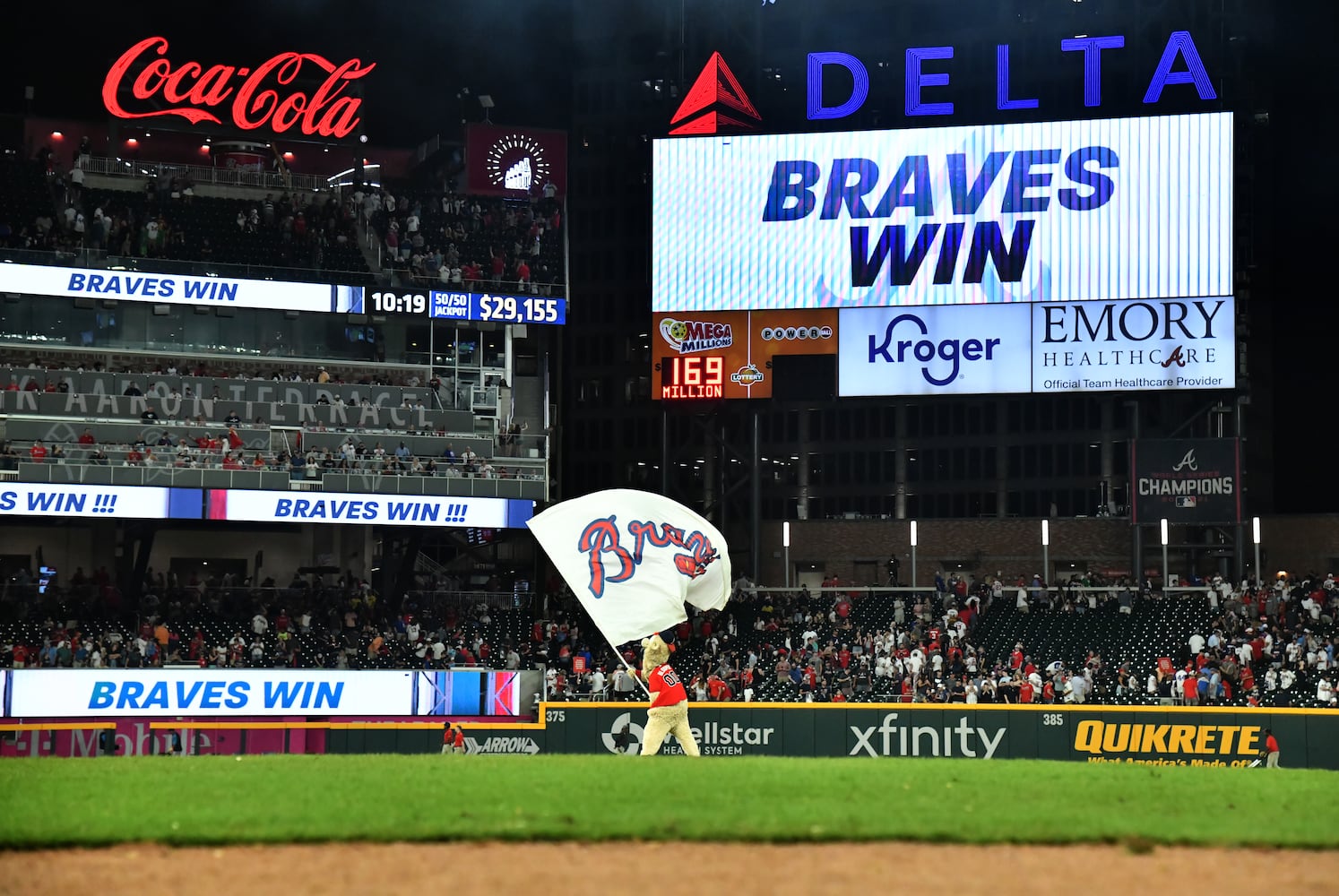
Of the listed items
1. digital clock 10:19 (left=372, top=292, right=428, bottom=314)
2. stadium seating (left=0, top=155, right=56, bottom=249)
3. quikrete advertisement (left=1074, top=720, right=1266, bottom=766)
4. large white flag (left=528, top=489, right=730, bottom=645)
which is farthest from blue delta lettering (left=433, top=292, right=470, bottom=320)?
large white flag (left=528, top=489, right=730, bottom=645)

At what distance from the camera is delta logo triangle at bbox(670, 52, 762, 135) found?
2014 inches

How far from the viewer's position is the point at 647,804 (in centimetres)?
1491

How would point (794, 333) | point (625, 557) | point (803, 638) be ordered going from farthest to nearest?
point (794, 333), point (803, 638), point (625, 557)

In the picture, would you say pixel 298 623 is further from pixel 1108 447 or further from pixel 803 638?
pixel 1108 447

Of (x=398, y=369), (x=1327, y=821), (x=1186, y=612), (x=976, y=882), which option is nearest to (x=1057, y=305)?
(x=1186, y=612)

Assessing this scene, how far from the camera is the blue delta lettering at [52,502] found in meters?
43.1

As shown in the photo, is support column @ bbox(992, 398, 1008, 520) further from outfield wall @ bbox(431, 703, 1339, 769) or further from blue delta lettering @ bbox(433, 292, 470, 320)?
outfield wall @ bbox(431, 703, 1339, 769)

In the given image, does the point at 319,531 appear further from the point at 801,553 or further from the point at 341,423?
the point at 801,553

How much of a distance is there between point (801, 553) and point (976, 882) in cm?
6570

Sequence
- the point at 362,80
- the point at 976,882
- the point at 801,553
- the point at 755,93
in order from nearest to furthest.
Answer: the point at 976,882, the point at 755,93, the point at 362,80, the point at 801,553

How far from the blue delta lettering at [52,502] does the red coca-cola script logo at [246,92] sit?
14.6 meters

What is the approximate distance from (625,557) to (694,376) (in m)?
28.3

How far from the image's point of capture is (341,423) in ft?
159

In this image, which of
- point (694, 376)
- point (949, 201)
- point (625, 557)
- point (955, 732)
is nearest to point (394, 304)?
point (694, 376)
